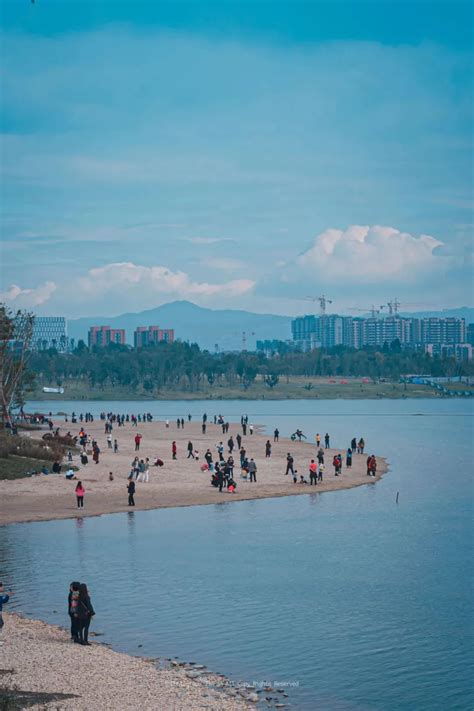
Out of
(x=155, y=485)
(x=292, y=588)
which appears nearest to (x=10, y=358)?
(x=155, y=485)

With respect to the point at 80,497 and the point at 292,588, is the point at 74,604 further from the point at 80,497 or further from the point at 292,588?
the point at 80,497

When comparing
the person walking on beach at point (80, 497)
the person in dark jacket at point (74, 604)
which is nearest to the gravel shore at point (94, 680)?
→ the person in dark jacket at point (74, 604)

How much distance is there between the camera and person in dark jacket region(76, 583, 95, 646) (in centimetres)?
2194

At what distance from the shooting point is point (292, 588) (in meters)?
30.2

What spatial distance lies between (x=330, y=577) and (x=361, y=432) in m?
78.5

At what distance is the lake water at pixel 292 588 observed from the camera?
22141mm

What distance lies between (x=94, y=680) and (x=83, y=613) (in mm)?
2947

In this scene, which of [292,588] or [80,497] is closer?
[292,588]

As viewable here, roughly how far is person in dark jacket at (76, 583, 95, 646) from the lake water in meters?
1.23

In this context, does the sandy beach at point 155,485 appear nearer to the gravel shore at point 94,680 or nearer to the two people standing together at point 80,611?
the two people standing together at point 80,611

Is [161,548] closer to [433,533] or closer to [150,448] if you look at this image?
[433,533]

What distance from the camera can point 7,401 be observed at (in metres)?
82.2

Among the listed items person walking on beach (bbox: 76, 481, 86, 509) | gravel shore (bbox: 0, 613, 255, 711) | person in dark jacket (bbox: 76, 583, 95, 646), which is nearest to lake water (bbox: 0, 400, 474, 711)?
person in dark jacket (bbox: 76, 583, 95, 646)

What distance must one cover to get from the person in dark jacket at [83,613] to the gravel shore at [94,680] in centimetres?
31
